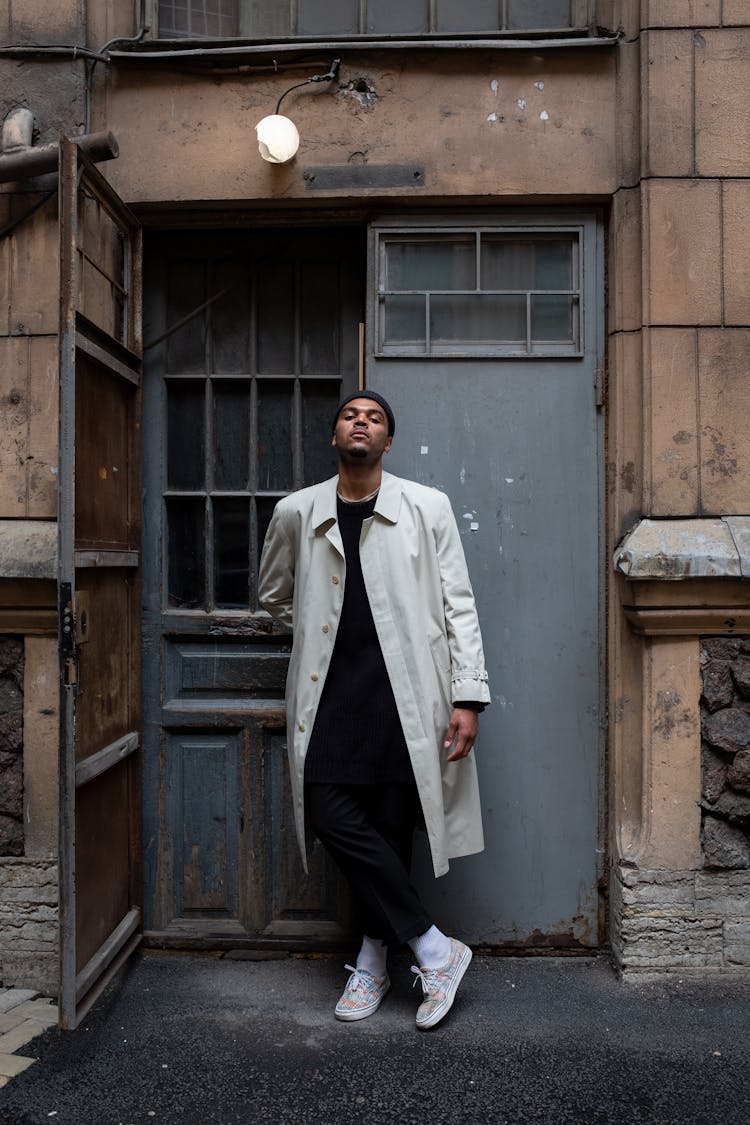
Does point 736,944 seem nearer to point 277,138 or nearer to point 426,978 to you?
point 426,978

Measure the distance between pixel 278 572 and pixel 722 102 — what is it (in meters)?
2.52

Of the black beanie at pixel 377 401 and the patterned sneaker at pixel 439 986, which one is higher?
the black beanie at pixel 377 401

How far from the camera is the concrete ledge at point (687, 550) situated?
10.9ft

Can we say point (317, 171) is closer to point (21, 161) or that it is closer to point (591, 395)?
point (21, 161)

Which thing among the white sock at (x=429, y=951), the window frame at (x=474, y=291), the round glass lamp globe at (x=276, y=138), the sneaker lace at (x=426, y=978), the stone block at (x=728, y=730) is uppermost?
the round glass lamp globe at (x=276, y=138)

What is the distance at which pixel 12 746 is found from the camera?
3.62m

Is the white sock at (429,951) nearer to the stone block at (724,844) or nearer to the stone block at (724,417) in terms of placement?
the stone block at (724,844)

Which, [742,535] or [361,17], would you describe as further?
[361,17]

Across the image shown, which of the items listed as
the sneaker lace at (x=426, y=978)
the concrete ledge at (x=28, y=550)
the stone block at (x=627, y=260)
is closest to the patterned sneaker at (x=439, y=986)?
the sneaker lace at (x=426, y=978)

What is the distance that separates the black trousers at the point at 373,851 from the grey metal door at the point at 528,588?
52 centimetres

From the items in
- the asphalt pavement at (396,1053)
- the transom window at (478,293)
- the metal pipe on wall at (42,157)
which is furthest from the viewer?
the transom window at (478,293)

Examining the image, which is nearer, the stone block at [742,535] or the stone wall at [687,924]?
the stone block at [742,535]

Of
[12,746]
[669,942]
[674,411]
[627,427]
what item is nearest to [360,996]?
[669,942]

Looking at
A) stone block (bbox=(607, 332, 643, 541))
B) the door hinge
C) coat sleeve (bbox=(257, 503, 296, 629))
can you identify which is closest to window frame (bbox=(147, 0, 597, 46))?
stone block (bbox=(607, 332, 643, 541))
